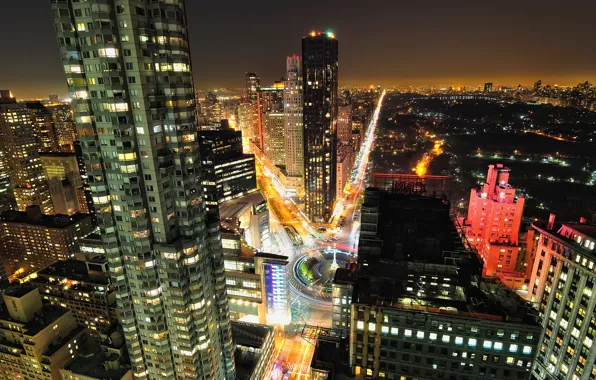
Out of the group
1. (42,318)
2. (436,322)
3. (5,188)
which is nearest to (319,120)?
(436,322)

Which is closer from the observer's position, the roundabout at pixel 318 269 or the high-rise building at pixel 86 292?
the high-rise building at pixel 86 292

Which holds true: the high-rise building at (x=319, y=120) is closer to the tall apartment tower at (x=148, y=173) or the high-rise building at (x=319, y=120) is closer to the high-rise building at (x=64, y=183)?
the tall apartment tower at (x=148, y=173)

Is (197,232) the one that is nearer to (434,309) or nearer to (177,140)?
(177,140)

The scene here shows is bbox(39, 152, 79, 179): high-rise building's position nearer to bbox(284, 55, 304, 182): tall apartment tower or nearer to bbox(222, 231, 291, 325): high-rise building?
bbox(284, 55, 304, 182): tall apartment tower

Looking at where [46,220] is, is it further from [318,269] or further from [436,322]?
[436,322]

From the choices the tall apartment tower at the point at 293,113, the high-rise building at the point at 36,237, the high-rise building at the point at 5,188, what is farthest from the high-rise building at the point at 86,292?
the tall apartment tower at the point at 293,113

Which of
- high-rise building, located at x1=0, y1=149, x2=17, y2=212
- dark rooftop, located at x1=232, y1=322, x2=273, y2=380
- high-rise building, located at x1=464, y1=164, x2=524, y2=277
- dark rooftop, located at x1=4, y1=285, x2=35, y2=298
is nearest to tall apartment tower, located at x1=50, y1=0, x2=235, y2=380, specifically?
dark rooftop, located at x1=232, y1=322, x2=273, y2=380

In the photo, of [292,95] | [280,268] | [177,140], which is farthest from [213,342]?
[292,95]
